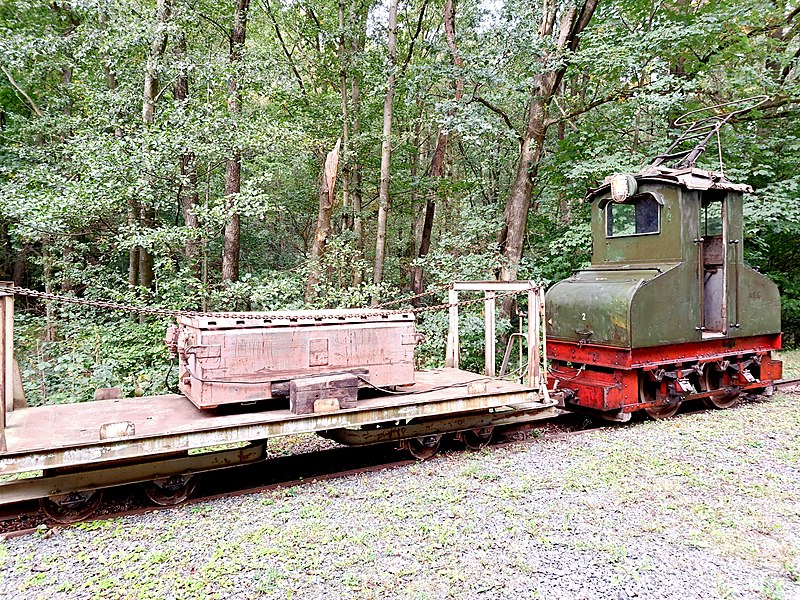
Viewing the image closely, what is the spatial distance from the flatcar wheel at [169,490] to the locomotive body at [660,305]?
15.9 feet

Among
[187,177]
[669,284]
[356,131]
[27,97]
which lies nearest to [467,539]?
[669,284]

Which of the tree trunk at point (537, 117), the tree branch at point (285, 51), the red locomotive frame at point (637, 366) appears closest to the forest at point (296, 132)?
the tree trunk at point (537, 117)

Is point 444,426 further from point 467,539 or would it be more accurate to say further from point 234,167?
point 234,167

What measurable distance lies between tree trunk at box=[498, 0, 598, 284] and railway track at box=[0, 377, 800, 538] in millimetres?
4245

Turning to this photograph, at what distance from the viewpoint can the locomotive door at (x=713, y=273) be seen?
7094mm

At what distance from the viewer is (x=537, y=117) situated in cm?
1070

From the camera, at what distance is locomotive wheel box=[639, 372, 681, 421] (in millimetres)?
6824

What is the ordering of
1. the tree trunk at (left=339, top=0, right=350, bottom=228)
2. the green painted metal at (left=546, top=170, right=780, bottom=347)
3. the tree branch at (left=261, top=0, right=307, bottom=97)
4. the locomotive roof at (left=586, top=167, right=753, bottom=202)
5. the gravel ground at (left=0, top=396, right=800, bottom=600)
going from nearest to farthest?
the gravel ground at (left=0, top=396, right=800, bottom=600), the green painted metal at (left=546, top=170, right=780, bottom=347), the locomotive roof at (left=586, top=167, right=753, bottom=202), the tree trunk at (left=339, top=0, right=350, bottom=228), the tree branch at (left=261, top=0, right=307, bottom=97)

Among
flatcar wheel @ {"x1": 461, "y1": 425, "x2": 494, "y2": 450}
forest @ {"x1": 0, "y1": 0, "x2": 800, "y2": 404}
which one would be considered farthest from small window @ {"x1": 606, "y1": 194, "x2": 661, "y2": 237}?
flatcar wheel @ {"x1": 461, "y1": 425, "x2": 494, "y2": 450}

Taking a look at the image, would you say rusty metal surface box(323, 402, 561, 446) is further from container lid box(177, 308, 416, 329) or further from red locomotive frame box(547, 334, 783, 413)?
container lid box(177, 308, 416, 329)

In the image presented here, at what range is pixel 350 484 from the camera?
471cm

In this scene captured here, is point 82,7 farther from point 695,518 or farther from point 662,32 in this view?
point 695,518

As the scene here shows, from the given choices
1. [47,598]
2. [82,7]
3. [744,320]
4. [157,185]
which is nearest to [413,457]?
[47,598]

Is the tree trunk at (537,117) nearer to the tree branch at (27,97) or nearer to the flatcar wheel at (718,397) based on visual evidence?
the flatcar wheel at (718,397)
